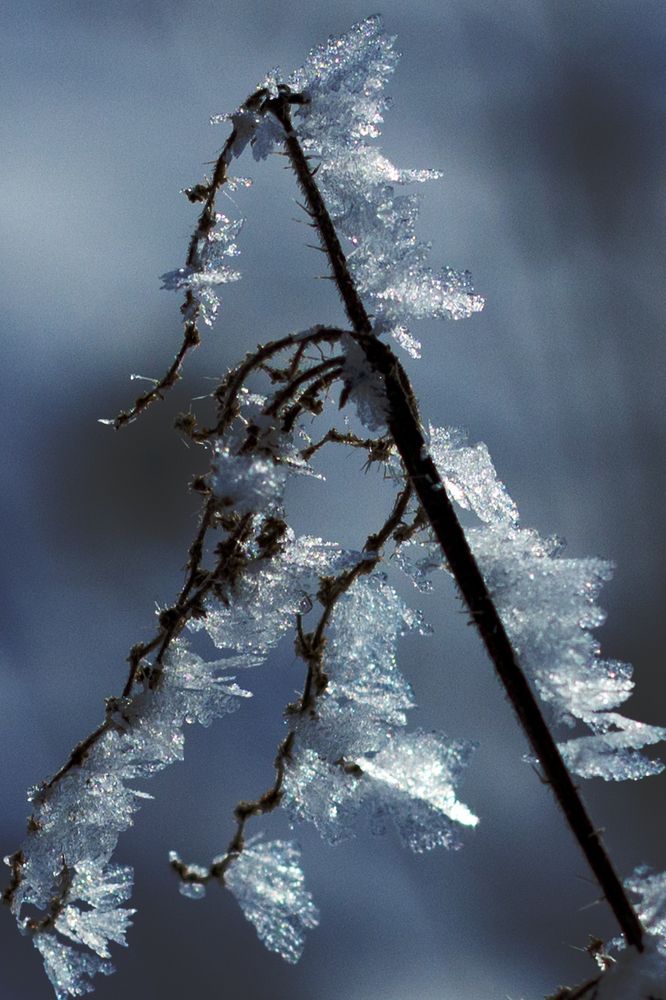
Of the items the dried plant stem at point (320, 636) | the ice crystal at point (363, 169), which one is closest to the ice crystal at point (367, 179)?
the ice crystal at point (363, 169)

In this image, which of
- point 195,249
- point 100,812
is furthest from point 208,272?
point 100,812

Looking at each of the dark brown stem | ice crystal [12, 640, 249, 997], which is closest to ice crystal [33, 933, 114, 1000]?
ice crystal [12, 640, 249, 997]

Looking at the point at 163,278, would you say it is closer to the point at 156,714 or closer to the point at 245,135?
the point at 245,135

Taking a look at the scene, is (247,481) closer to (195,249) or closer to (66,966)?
(195,249)

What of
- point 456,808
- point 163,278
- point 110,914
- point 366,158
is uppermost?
point 366,158

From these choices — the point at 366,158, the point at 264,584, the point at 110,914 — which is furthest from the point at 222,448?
the point at 110,914
